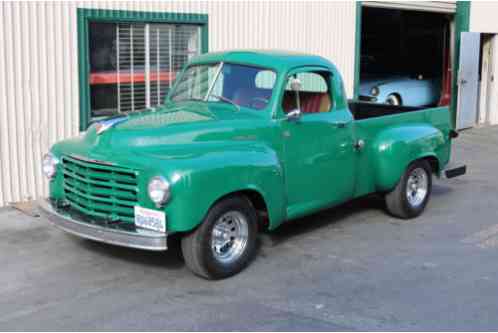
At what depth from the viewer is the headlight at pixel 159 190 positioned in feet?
16.8

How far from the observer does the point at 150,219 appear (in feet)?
17.2

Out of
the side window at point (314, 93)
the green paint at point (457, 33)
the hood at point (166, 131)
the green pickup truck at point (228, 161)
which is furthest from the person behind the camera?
the green paint at point (457, 33)

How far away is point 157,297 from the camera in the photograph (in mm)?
5277

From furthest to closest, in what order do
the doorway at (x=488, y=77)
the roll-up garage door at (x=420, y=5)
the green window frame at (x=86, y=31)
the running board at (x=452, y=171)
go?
the doorway at (x=488, y=77) → the roll-up garage door at (x=420, y=5) → the green window frame at (x=86, y=31) → the running board at (x=452, y=171)

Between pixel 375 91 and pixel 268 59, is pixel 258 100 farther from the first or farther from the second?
pixel 375 91

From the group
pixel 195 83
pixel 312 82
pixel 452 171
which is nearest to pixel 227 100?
pixel 195 83

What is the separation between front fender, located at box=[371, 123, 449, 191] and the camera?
7266mm

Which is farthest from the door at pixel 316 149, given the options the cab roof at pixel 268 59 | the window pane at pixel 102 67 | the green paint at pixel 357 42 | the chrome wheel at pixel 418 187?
the green paint at pixel 357 42

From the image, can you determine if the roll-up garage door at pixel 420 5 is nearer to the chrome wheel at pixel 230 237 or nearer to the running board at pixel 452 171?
the running board at pixel 452 171

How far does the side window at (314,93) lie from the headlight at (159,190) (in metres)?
2.00

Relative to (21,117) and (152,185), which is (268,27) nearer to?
(21,117)

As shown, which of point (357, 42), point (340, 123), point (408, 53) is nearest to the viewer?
point (340, 123)

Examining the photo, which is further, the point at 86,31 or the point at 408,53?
the point at 408,53

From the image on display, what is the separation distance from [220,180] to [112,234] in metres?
0.95
